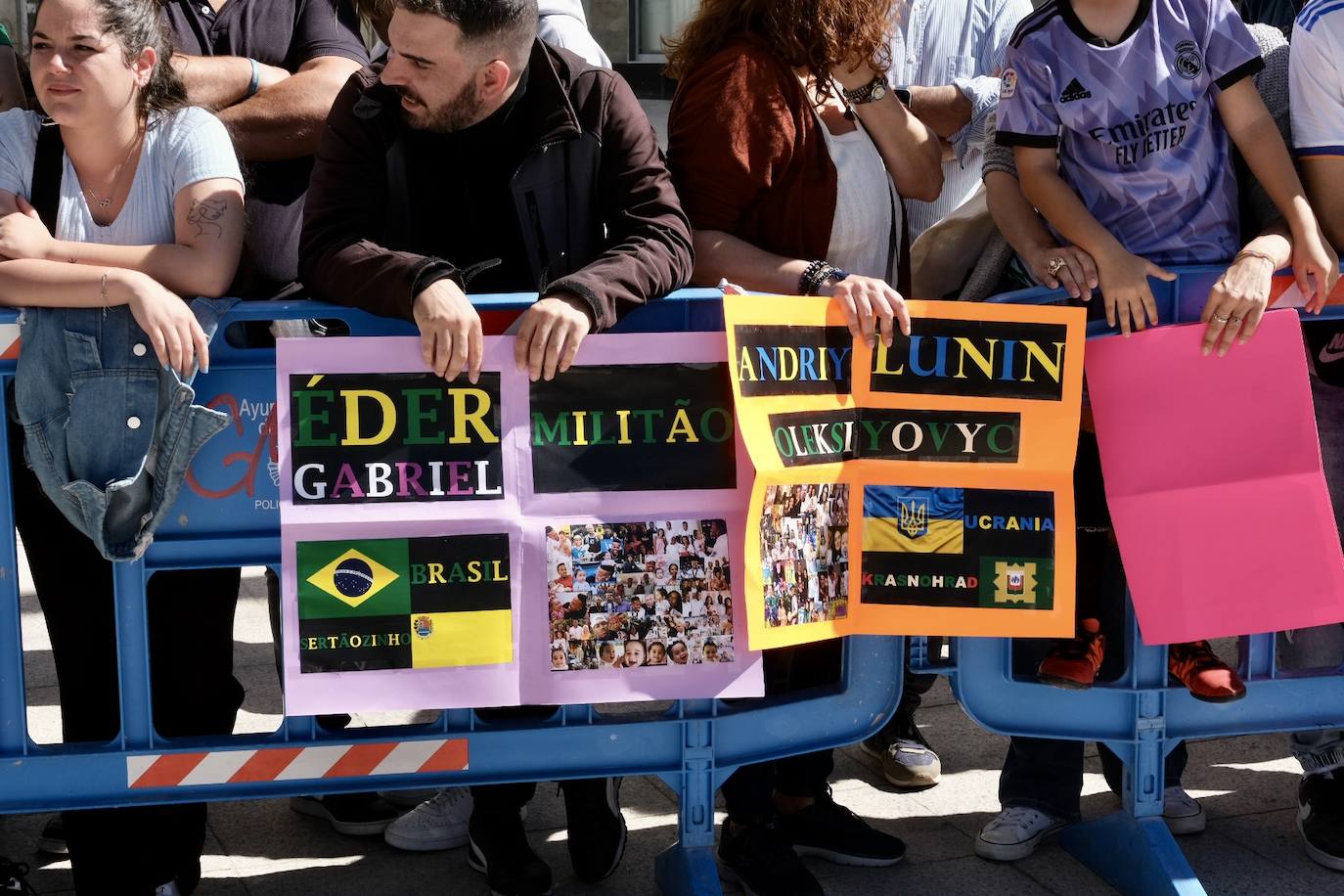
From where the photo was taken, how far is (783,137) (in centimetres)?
333

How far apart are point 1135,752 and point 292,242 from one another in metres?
2.27

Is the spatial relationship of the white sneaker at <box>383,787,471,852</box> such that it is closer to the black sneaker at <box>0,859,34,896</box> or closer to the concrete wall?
the black sneaker at <box>0,859,34,896</box>

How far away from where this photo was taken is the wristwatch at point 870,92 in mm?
3469

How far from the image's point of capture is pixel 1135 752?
11.0 ft

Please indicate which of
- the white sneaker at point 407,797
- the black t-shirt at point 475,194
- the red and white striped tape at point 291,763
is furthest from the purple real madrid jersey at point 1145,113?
the white sneaker at point 407,797

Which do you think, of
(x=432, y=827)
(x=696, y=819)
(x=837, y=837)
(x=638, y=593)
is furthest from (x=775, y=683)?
(x=432, y=827)

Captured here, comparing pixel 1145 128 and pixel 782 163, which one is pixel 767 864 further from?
pixel 1145 128

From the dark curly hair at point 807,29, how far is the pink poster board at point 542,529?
0.81 m

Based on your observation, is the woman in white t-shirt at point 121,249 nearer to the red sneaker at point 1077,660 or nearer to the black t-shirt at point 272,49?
the black t-shirt at point 272,49

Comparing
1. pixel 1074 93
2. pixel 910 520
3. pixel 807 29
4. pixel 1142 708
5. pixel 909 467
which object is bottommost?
pixel 1142 708

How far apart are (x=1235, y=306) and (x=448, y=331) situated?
1.59m

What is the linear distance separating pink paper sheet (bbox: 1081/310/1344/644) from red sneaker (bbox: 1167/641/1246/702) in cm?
11

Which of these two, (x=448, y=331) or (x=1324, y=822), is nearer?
(x=448, y=331)

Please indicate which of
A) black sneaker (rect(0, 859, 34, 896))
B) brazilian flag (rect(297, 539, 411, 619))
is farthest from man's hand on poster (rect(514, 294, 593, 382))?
black sneaker (rect(0, 859, 34, 896))
